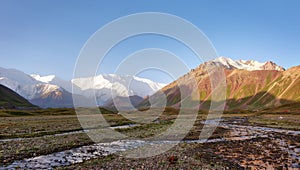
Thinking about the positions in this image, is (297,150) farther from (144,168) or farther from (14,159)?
(14,159)

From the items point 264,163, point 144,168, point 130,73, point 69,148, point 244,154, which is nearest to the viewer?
point 144,168

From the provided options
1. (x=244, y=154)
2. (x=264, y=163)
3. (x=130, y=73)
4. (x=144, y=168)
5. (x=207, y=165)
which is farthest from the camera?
(x=130, y=73)

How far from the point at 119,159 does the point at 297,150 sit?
25.7 metres

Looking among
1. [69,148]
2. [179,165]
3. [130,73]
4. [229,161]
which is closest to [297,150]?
[229,161]

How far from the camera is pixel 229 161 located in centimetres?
2580

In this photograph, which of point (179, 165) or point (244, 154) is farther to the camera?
point (244, 154)

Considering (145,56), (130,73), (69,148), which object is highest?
(145,56)

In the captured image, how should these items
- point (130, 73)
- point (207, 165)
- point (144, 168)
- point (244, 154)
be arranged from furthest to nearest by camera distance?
point (130, 73) → point (244, 154) → point (207, 165) → point (144, 168)

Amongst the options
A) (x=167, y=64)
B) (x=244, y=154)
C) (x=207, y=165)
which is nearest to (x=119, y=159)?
(x=207, y=165)

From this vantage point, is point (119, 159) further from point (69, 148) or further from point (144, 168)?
point (69, 148)

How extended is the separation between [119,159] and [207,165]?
9431 millimetres

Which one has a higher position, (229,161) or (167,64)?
(167,64)

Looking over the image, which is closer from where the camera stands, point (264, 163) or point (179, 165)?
point (179, 165)

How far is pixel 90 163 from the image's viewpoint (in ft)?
79.7
